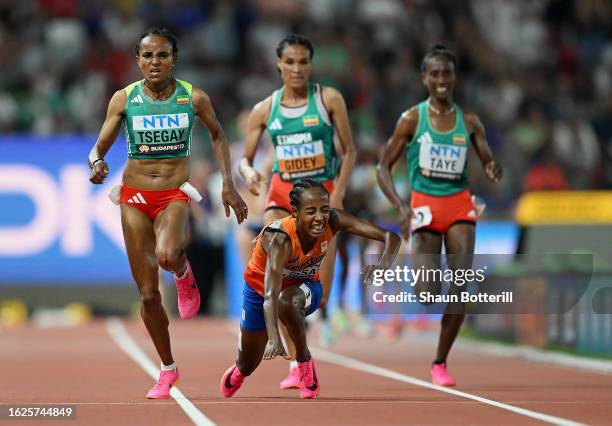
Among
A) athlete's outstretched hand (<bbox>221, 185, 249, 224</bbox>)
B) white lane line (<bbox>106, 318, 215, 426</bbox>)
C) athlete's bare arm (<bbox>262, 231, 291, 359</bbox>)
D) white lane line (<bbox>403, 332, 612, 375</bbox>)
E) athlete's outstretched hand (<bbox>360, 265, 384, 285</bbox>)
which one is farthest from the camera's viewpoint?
white lane line (<bbox>403, 332, 612, 375</bbox>)

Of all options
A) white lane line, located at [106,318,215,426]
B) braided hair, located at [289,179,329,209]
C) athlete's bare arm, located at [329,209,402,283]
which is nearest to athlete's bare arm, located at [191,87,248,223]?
braided hair, located at [289,179,329,209]

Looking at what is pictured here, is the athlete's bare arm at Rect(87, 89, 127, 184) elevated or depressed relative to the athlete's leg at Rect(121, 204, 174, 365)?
elevated

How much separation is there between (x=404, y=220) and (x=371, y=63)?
1355cm

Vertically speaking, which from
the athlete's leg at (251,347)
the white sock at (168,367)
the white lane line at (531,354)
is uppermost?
the athlete's leg at (251,347)

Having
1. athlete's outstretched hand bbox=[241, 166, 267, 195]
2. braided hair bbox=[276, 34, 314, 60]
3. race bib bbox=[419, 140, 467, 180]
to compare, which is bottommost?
athlete's outstretched hand bbox=[241, 166, 267, 195]

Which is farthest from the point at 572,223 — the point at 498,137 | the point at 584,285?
the point at 498,137

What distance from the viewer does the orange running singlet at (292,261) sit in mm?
9266

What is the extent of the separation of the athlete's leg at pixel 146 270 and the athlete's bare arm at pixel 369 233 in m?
1.28

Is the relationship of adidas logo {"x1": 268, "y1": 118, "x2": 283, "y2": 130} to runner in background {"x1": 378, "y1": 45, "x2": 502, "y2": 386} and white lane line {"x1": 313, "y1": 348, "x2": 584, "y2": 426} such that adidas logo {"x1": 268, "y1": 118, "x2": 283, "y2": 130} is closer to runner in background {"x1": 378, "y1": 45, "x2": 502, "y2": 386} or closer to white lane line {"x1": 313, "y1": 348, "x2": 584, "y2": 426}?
runner in background {"x1": 378, "y1": 45, "x2": 502, "y2": 386}

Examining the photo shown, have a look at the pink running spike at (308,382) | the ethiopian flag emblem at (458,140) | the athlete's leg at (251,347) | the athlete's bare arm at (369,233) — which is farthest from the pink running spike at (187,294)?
the ethiopian flag emblem at (458,140)

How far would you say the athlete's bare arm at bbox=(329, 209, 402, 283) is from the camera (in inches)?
358

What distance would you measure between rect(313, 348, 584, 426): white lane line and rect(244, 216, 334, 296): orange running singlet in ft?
4.65

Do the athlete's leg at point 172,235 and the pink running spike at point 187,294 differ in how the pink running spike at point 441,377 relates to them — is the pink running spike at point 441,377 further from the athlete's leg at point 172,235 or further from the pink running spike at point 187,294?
the athlete's leg at point 172,235

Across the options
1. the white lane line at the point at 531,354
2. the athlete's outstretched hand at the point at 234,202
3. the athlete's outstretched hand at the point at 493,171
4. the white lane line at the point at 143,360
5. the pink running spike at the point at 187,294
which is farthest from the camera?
the white lane line at the point at 531,354
